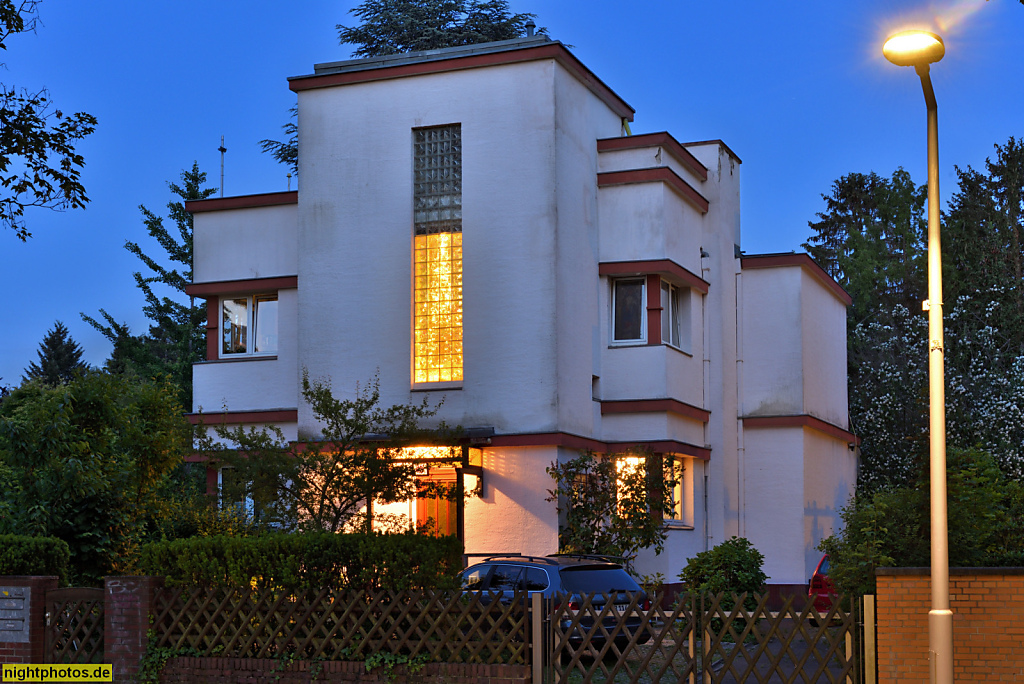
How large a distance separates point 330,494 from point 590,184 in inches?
353

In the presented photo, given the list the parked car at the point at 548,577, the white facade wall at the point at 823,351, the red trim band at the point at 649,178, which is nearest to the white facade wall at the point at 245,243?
the red trim band at the point at 649,178

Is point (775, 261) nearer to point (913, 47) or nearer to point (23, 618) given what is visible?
point (913, 47)

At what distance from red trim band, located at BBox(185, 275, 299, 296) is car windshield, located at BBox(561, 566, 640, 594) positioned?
11.2m

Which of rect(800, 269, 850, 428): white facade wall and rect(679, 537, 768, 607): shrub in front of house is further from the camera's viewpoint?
rect(800, 269, 850, 428): white facade wall

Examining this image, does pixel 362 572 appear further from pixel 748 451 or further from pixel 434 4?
pixel 434 4

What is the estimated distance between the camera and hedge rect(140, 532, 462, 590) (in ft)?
47.2

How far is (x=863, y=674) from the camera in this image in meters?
12.4

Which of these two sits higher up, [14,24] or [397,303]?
[14,24]

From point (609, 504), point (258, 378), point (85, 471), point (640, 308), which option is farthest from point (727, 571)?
point (85, 471)

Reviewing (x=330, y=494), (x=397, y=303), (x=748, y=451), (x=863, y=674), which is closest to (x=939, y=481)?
(x=863, y=674)

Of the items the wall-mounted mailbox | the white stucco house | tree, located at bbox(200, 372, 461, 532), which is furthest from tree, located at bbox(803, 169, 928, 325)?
the wall-mounted mailbox

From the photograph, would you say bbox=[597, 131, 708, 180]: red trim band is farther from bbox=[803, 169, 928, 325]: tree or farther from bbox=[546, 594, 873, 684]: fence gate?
bbox=[803, 169, 928, 325]: tree

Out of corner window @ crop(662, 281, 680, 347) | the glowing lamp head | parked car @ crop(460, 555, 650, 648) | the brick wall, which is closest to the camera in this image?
the glowing lamp head

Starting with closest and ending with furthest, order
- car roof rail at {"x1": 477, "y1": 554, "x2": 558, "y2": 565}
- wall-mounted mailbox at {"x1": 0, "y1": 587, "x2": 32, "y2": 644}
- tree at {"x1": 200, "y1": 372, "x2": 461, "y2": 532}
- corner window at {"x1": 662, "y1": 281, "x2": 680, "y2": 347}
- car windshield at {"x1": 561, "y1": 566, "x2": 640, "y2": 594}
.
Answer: wall-mounted mailbox at {"x1": 0, "y1": 587, "x2": 32, "y2": 644} < car windshield at {"x1": 561, "y1": 566, "x2": 640, "y2": 594} < car roof rail at {"x1": 477, "y1": 554, "x2": 558, "y2": 565} < tree at {"x1": 200, "y1": 372, "x2": 461, "y2": 532} < corner window at {"x1": 662, "y1": 281, "x2": 680, "y2": 347}
